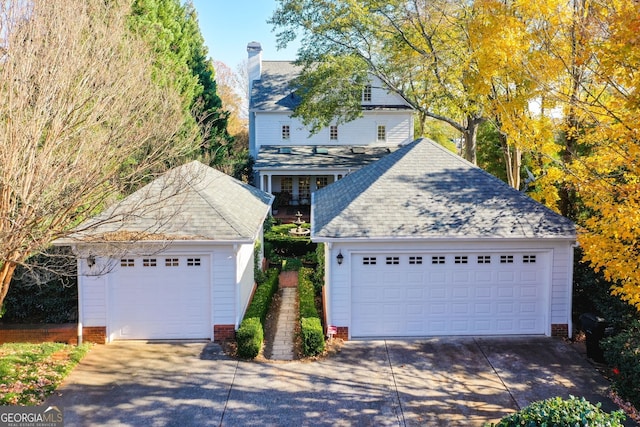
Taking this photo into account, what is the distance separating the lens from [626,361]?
29.2 ft

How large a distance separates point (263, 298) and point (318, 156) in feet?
60.1

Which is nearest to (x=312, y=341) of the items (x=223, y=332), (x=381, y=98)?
(x=223, y=332)

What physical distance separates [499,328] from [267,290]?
Answer: 6.53 m

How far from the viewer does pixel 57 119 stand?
8531mm

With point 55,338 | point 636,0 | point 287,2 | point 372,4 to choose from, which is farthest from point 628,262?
point 287,2

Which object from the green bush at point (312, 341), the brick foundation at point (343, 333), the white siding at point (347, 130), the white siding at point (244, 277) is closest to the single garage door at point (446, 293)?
→ the brick foundation at point (343, 333)

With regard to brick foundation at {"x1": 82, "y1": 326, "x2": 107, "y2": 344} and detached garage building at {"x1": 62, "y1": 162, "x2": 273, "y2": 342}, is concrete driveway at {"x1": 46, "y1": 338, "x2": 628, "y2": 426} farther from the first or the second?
detached garage building at {"x1": 62, "y1": 162, "x2": 273, "y2": 342}

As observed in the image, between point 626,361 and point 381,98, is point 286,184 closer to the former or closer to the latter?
point 381,98

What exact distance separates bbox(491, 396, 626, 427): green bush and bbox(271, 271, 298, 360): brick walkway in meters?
6.00

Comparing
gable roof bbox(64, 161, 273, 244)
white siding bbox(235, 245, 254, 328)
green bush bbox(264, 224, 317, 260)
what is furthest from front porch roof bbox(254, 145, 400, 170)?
gable roof bbox(64, 161, 273, 244)

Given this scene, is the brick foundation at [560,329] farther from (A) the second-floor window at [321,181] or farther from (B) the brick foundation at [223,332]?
(A) the second-floor window at [321,181]

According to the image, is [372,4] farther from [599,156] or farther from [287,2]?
[599,156]

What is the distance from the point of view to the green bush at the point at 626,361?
860 cm

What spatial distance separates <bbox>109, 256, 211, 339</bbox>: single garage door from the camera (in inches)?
476
